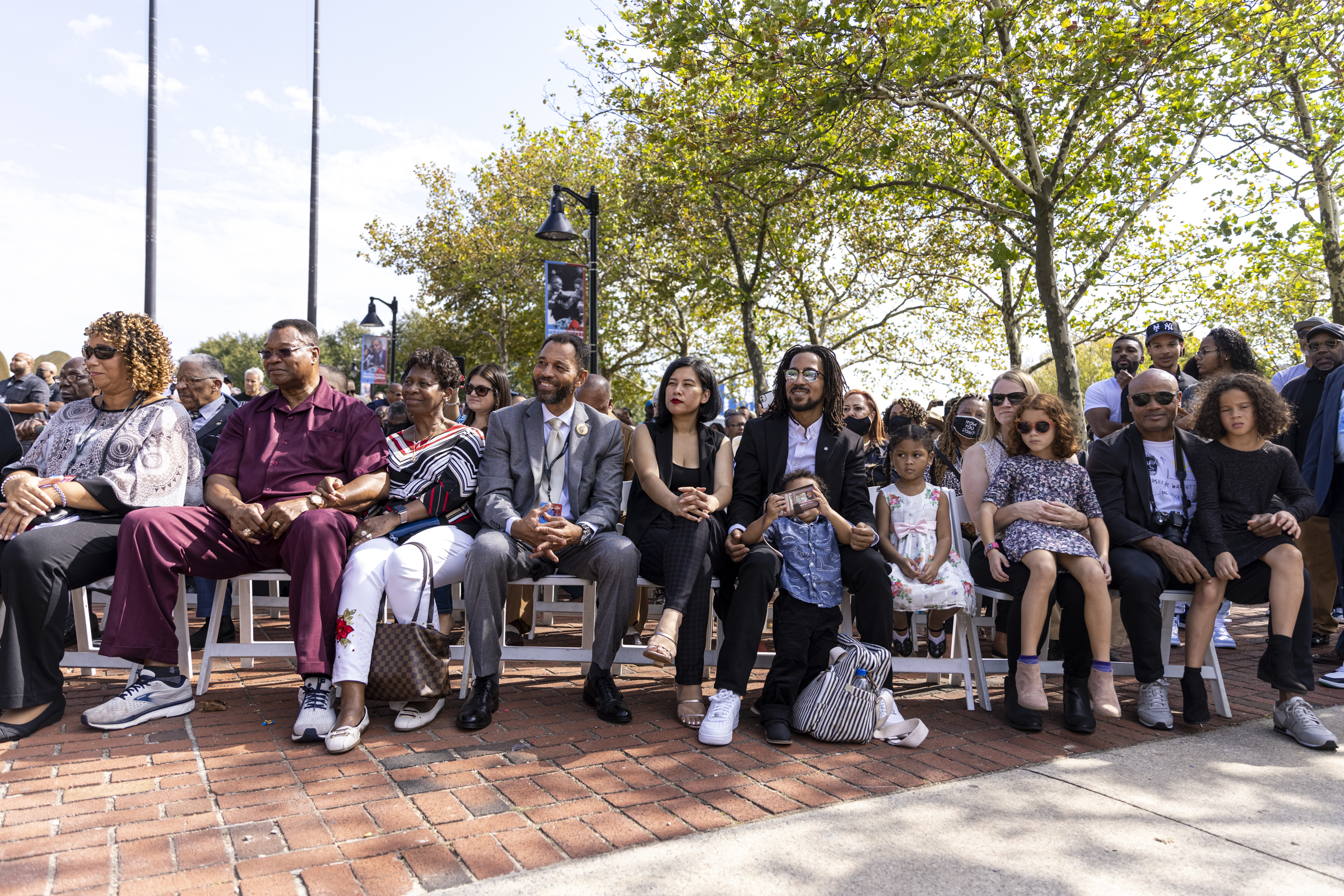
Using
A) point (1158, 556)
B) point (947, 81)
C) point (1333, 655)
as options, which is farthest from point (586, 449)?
point (947, 81)

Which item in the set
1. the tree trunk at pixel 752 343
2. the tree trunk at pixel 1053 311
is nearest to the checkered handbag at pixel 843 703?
the tree trunk at pixel 1053 311

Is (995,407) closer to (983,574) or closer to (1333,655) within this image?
(983,574)

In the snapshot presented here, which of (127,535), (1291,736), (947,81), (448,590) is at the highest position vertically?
(947,81)

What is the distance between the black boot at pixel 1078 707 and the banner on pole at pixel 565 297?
849 centimetres

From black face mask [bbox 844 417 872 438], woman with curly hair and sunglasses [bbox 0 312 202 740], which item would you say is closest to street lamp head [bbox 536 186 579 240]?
black face mask [bbox 844 417 872 438]

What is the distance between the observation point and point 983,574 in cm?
475

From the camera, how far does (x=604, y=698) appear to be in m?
4.11

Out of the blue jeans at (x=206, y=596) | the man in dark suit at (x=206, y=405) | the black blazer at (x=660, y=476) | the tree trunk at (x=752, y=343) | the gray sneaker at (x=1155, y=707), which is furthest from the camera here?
the tree trunk at (x=752, y=343)

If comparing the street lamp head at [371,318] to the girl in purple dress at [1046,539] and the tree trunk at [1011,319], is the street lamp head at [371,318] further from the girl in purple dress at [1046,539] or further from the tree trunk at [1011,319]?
the girl in purple dress at [1046,539]

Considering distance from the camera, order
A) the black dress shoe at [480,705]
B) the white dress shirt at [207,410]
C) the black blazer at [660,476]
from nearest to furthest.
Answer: the black dress shoe at [480,705]
the black blazer at [660,476]
the white dress shirt at [207,410]

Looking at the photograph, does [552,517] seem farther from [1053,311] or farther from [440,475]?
[1053,311]

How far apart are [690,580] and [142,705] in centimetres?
254

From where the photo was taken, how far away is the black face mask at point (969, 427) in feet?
20.4

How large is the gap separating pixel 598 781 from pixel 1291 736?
10.5 ft
